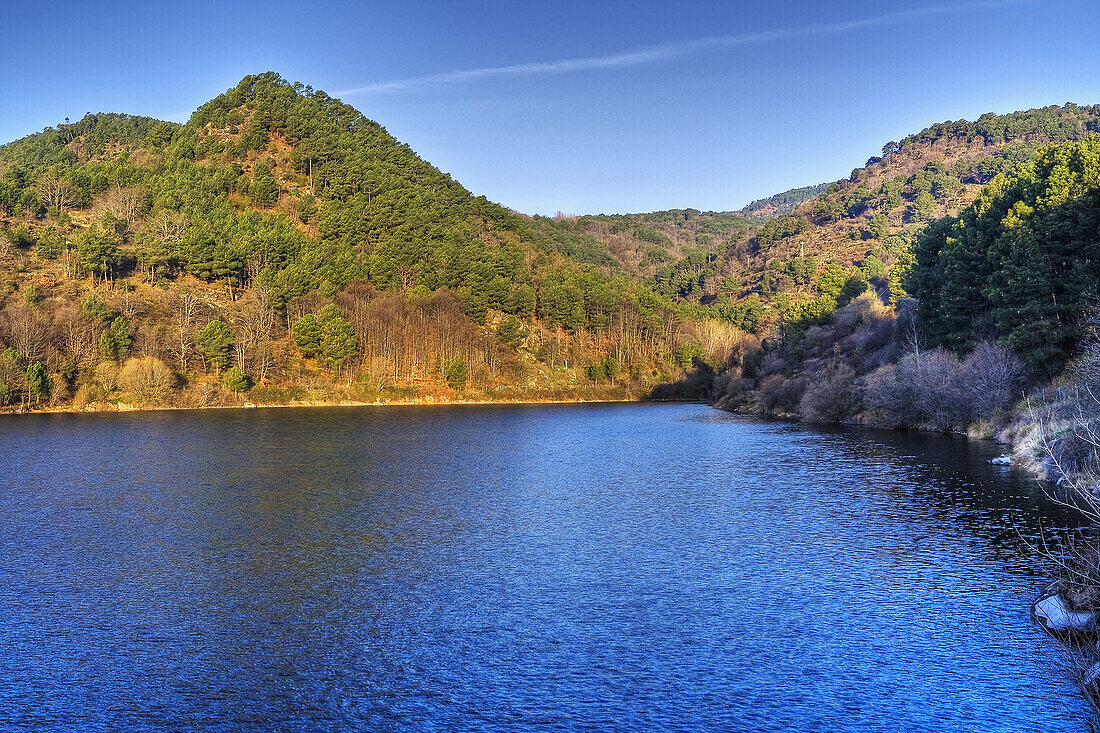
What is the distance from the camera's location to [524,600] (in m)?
19.8

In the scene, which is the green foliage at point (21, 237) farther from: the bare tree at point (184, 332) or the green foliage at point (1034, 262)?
the green foliage at point (1034, 262)

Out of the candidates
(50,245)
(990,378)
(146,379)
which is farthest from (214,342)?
(990,378)

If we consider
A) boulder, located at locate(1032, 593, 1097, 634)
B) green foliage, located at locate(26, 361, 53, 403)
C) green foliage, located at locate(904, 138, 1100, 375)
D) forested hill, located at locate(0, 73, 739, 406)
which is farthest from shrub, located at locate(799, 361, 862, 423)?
green foliage, located at locate(26, 361, 53, 403)

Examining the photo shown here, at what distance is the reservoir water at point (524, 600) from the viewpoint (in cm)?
1403

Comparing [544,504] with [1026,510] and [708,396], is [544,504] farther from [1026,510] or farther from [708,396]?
[708,396]

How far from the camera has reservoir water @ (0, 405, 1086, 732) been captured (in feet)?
46.0

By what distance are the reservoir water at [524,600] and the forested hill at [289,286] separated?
173 ft

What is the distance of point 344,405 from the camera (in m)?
96.3

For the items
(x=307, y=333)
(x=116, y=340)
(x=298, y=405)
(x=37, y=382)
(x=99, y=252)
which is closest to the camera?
(x=37, y=382)

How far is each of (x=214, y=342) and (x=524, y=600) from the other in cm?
8118

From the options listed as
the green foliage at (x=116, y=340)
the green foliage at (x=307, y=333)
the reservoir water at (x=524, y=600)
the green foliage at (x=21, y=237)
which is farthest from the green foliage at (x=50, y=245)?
the reservoir water at (x=524, y=600)

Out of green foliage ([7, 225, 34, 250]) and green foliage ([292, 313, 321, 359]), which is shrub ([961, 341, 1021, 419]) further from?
green foliage ([7, 225, 34, 250])

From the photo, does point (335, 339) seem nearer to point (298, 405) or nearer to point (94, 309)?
point (298, 405)

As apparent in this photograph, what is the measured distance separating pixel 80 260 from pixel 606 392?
70.1m
